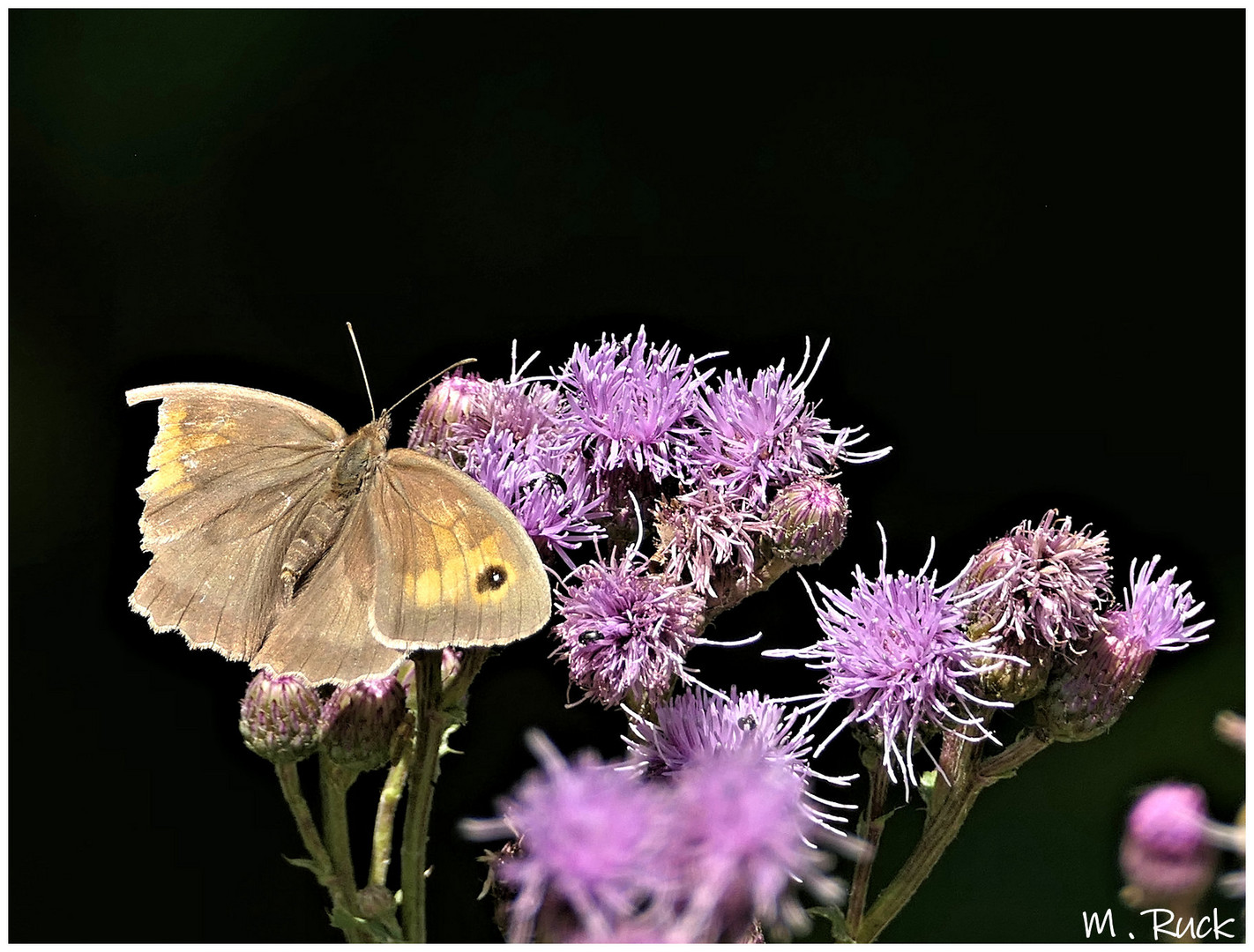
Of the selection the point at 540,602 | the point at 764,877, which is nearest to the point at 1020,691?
the point at 540,602

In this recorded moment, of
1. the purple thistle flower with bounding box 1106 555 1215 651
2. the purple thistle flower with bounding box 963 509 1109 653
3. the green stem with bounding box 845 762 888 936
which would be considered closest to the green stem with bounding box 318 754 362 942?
the green stem with bounding box 845 762 888 936

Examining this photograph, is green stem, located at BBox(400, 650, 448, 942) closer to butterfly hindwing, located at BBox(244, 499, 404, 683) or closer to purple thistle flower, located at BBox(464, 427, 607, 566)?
butterfly hindwing, located at BBox(244, 499, 404, 683)

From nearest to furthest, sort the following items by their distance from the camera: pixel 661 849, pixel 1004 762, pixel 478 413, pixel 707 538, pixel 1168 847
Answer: pixel 661 849
pixel 1168 847
pixel 1004 762
pixel 707 538
pixel 478 413

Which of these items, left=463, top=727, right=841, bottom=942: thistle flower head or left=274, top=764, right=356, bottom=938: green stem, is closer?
left=463, top=727, right=841, bottom=942: thistle flower head

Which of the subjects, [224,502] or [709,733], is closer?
[709,733]

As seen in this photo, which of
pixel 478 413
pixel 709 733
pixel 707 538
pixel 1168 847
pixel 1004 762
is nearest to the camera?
pixel 1168 847

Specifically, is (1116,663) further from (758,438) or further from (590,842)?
(590,842)

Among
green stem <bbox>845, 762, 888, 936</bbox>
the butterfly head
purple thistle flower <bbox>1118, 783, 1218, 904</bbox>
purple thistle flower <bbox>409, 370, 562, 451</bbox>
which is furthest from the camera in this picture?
purple thistle flower <bbox>409, 370, 562, 451</bbox>

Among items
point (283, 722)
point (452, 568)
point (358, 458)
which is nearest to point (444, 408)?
point (358, 458)
